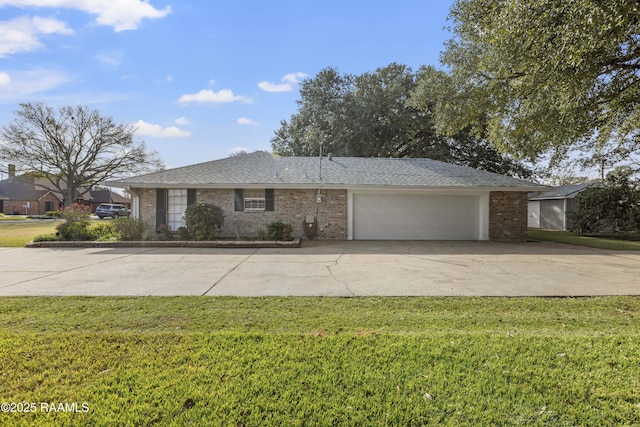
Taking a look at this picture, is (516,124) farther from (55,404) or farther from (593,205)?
(593,205)

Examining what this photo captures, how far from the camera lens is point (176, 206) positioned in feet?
46.2

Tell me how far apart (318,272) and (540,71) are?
5.75 m

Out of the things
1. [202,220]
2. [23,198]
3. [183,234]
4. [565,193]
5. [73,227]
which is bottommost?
[183,234]

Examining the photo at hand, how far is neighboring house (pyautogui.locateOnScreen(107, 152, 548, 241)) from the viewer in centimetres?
1381

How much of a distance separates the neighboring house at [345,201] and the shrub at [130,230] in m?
1.04

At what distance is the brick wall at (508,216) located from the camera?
14.5 metres

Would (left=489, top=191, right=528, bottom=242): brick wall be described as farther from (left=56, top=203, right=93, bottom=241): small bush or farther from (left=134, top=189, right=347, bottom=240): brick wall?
(left=56, top=203, right=93, bottom=241): small bush

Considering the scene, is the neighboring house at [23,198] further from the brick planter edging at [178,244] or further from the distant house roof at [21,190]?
the brick planter edging at [178,244]

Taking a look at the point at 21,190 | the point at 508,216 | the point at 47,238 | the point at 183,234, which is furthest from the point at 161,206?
the point at 21,190

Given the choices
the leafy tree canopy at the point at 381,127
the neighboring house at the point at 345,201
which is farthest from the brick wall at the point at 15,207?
the neighboring house at the point at 345,201

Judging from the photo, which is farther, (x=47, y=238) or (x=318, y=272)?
(x=47, y=238)

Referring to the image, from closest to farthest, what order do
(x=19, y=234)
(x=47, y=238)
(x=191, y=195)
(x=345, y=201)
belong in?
(x=47, y=238) → (x=191, y=195) → (x=345, y=201) → (x=19, y=234)

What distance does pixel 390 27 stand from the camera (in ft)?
35.6

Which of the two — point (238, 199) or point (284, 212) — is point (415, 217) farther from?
point (238, 199)
